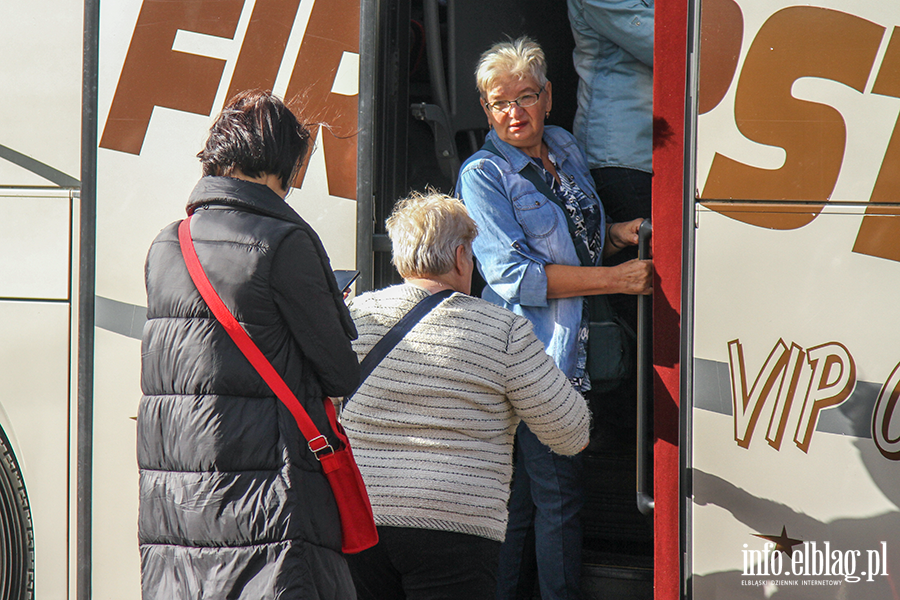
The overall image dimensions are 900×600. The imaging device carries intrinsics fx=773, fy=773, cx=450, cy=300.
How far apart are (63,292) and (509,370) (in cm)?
150

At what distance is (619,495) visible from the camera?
302 cm

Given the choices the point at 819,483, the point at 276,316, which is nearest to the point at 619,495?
the point at 819,483

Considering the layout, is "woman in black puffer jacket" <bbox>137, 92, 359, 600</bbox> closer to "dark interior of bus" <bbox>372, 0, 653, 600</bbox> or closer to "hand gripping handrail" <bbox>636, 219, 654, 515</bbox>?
"dark interior of bus" <bbox>372, 0, 653, 600</bbox>

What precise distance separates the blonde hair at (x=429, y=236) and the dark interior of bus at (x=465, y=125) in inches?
14.3

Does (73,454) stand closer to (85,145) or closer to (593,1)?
(85,145)

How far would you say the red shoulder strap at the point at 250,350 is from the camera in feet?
5.21

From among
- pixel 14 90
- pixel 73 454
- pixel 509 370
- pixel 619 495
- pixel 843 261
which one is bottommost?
pixel 619 495

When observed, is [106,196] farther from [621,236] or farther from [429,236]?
[621,236]

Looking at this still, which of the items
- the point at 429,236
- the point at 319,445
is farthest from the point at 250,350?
the point at 429,236

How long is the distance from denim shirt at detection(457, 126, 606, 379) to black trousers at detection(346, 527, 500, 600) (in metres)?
0.79

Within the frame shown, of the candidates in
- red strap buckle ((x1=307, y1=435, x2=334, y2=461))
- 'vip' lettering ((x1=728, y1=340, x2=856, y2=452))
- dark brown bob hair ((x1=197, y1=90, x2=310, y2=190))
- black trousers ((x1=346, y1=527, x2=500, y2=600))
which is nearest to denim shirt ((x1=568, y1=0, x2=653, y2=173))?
'vip' lettering ((x1=728, y1=340, x2=856, y2=452))

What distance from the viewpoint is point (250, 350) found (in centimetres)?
159

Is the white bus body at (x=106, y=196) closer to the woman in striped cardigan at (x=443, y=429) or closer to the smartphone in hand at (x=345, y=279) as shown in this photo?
the smartphone in hand at (x=345, y=279)

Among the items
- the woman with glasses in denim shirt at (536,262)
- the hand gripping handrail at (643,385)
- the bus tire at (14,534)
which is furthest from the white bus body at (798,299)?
the bus tire at (14,534)
